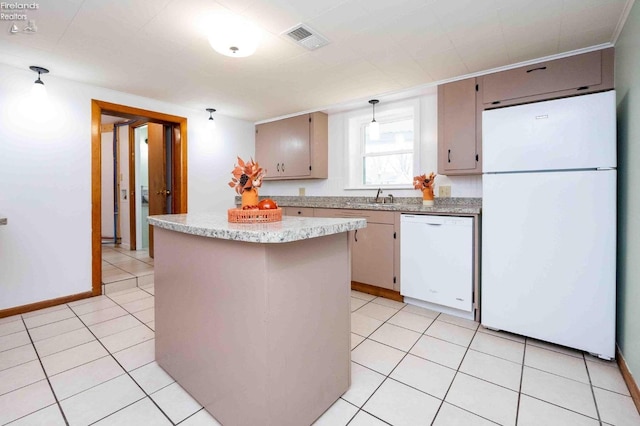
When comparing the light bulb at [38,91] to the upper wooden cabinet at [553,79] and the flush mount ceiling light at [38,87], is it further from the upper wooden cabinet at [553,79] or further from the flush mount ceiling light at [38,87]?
the upper wooden cabinet at [553,79]

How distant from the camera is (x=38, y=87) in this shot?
2.75 meters

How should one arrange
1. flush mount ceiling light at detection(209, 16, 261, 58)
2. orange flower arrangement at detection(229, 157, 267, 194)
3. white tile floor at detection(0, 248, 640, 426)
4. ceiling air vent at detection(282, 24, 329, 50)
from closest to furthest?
white tile floor at detection(0, 248, 640, 426) → orange flower arrangement at detection(229, 157, 267, 194) → flush mount ceiling light at detection(209, 16, 261, 58) → ceiling air vent at detection(282, 24, 329, 50)

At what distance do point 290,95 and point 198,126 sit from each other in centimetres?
149

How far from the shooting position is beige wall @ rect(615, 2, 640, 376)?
164 cm

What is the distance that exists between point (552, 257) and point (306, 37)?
7.58 feet

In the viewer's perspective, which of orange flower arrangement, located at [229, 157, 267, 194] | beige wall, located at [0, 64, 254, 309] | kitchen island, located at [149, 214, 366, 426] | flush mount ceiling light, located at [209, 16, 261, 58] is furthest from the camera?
beige wall, located at [0, 64, 254, 309]

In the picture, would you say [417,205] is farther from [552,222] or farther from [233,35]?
[233,35]

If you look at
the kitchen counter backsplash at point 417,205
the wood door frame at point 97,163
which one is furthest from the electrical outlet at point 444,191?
the wood door frame at point 97,163

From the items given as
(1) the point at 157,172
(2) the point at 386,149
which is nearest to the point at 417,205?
(2) the point at 386,149

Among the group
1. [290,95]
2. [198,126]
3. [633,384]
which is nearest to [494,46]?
[290,95]

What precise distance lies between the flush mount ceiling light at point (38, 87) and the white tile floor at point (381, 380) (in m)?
2.03

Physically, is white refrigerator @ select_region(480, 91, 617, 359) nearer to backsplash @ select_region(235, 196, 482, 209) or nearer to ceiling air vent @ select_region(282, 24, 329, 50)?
backsplash @ select_region(235, 196, 482, 209)

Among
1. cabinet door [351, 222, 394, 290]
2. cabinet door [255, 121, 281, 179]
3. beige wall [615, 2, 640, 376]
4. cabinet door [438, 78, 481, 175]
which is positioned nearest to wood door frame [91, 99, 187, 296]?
cabinet door [255, 121, 281, 179]

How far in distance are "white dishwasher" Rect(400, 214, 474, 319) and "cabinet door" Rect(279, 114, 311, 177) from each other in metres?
1.75
